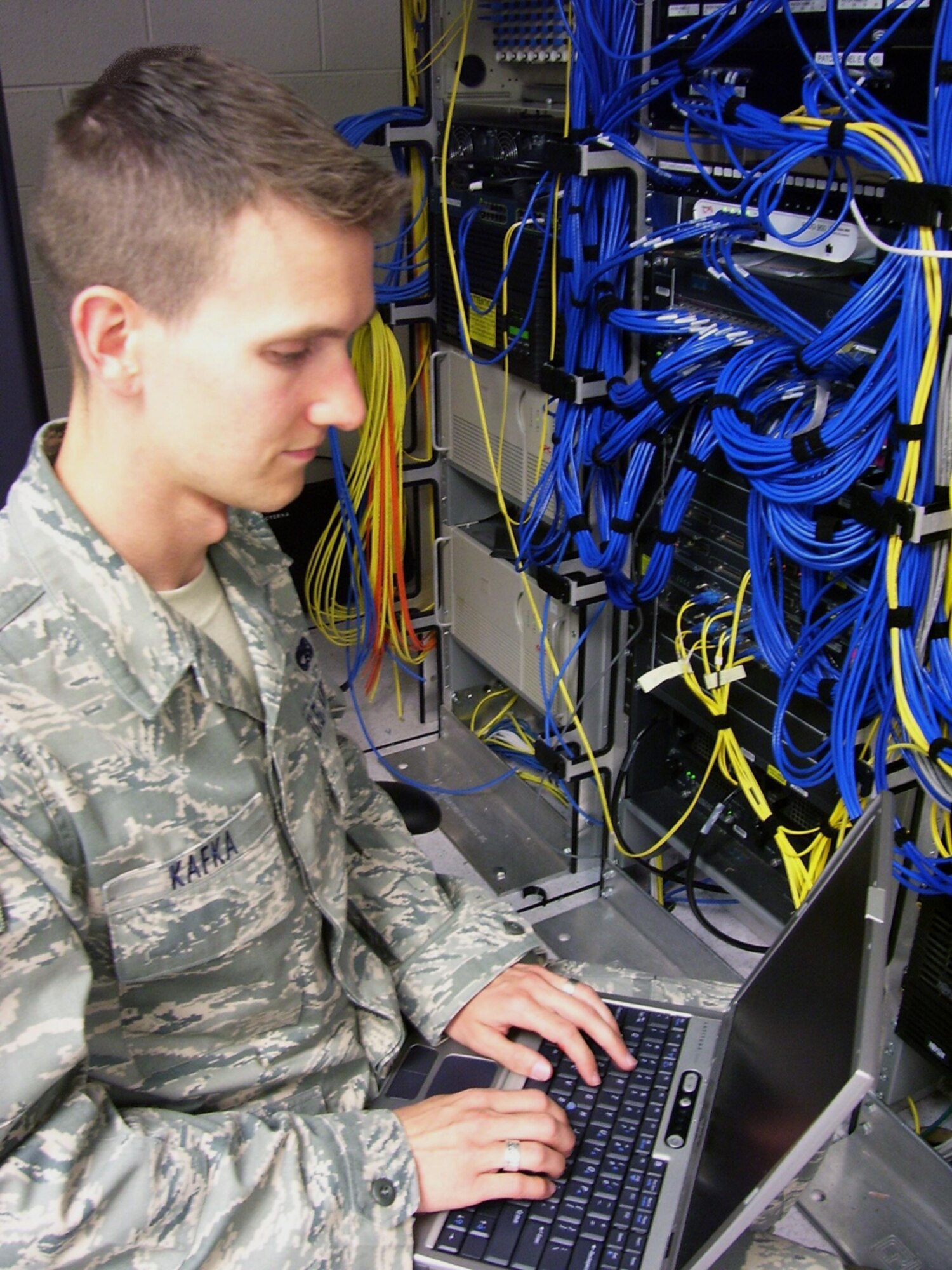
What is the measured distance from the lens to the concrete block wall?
264 centimetres

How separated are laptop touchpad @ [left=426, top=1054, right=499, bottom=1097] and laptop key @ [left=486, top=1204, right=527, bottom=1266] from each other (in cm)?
15

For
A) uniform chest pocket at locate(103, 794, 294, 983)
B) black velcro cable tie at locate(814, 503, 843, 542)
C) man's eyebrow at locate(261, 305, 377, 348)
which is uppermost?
man's eyebrow at locate(261, 305, 377, 348)

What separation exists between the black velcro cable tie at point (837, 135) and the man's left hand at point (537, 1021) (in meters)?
1.00

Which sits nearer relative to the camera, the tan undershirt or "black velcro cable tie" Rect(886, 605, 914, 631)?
the tan undershirt

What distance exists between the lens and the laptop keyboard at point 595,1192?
0.95m

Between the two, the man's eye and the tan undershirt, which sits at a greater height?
the man's eye

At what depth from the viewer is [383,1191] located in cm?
96

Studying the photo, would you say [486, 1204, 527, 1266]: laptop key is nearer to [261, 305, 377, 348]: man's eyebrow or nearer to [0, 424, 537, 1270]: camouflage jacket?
[0, 424, 537, 1270]: camouflage jacket

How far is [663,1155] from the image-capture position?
104 centimetres

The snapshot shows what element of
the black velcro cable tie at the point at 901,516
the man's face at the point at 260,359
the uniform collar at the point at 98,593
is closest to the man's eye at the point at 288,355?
the man's face at the point at 260,359

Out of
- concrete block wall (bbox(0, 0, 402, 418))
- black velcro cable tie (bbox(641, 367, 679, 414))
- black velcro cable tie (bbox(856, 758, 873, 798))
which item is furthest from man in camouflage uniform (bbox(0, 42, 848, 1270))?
concrete block wall (bbox(0, 0, 402, 418))

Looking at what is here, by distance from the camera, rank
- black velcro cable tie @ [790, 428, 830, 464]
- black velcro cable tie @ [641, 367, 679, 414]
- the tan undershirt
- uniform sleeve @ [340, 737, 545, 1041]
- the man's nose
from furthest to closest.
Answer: black velcro cable tie @ [641, 367, 679, 414]
black velcro cable tie @ [790, 428, 830, 464]
uniform sleeve @ [340, 737, 545, 1041]
the tan undershirt
the man's nose

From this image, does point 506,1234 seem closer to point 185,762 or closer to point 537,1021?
point 537,1021

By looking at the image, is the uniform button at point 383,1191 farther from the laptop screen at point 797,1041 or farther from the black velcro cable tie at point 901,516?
the black velcro cable tie at point 901,516
